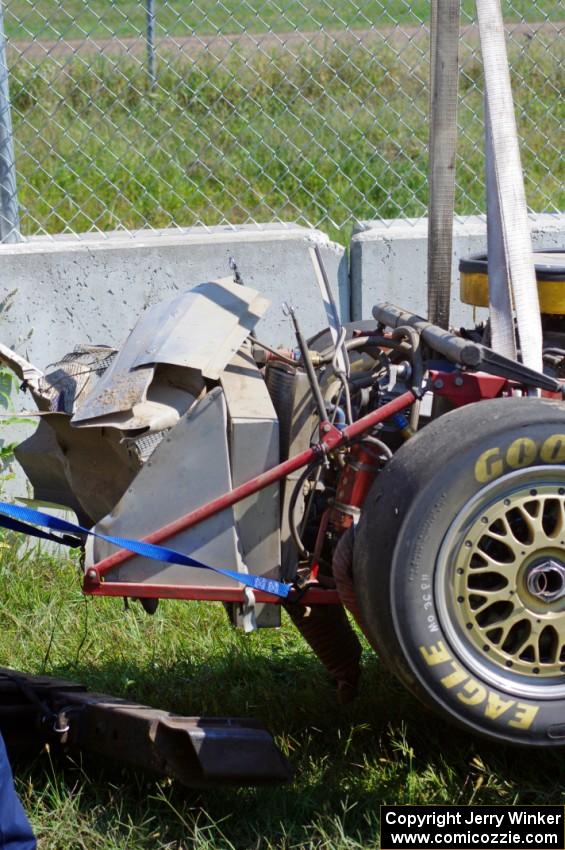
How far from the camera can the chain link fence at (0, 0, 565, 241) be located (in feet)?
20.3

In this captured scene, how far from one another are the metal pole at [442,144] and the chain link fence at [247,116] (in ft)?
8.32

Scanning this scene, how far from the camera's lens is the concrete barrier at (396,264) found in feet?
17.5

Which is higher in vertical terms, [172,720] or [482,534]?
[482,534]

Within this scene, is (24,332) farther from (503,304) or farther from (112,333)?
(503,304)

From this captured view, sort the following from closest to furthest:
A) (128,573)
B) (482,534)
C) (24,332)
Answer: (482,534) < (128,573) < (24,332)

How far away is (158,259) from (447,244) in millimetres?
1960

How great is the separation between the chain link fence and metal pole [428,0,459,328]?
8.32ft

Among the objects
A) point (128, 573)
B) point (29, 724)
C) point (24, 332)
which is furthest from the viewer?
point (24, 332)

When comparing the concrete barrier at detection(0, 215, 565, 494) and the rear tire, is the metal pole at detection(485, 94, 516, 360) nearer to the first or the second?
the rear tire

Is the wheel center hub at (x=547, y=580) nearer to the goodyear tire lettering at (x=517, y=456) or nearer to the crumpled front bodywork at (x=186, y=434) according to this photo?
the goodyear tire lettering at (x=517, y=456)

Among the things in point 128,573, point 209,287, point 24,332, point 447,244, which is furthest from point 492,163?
point 24,332

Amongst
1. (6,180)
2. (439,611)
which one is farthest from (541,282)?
(6,180)

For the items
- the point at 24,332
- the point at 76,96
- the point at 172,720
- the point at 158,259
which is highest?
the point at 76,96

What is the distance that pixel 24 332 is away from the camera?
5203 mm
